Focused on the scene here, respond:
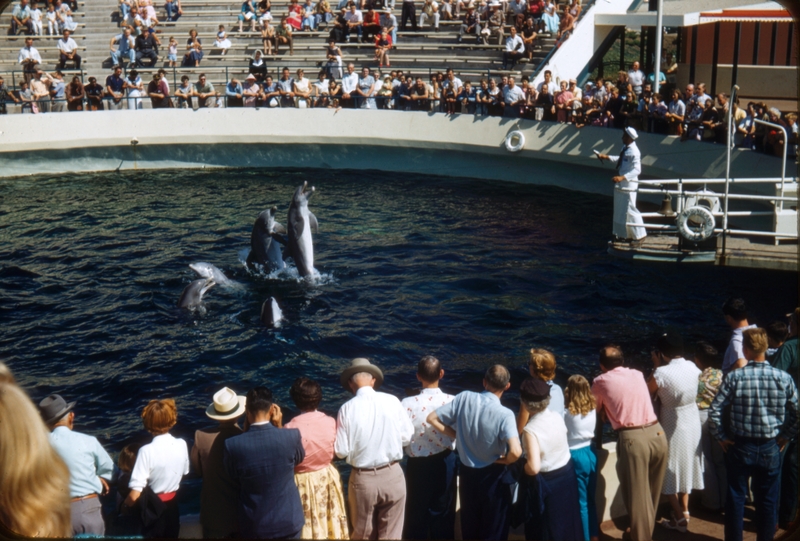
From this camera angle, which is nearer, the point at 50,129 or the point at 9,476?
the point at 9,476

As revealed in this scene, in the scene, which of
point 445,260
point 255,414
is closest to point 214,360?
point 445,260

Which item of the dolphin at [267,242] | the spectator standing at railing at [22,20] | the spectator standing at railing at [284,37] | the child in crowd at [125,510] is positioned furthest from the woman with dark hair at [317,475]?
the spectator standing at railing at [22,20]

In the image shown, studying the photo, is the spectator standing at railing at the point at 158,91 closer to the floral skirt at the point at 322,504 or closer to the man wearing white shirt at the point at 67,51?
the man wearing white shirt at the point at 67,51

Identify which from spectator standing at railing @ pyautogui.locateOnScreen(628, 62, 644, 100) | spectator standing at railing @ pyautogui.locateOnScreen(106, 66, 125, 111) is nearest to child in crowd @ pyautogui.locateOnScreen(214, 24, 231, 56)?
spectator standing at railing @ pyautogui.locateOnScreen(106, 66, 125, 111)

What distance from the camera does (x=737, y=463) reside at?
6449 mm

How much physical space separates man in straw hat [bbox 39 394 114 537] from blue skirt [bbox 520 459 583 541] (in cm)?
301

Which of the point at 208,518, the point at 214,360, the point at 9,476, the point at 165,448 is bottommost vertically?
the point at 214,360

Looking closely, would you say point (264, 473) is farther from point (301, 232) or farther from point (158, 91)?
point (158, 91)

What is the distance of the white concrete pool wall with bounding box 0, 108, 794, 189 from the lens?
2386cm

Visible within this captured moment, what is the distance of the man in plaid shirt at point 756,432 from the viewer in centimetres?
636

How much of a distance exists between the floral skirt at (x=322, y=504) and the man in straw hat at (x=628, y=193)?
10.2 m

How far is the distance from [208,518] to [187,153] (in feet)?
70.1

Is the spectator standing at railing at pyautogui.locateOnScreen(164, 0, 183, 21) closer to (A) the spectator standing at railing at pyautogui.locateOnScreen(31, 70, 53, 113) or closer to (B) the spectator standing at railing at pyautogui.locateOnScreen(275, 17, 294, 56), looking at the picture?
(B) the spectator standing at railing at pyautogui.locateOnScreen(275, 17, 294, 56)

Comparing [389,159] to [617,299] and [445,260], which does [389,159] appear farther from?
[617,299]
